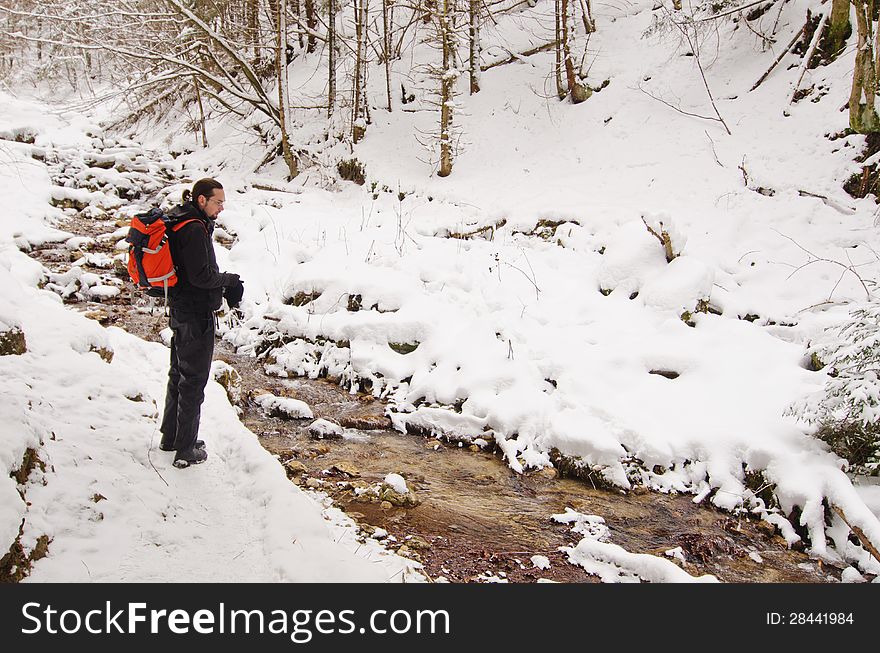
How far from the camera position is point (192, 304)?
12.5 ft

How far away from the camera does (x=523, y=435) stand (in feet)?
17.5

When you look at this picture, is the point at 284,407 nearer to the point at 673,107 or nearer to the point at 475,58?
the point at 673,107

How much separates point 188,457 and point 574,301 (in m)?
5.18

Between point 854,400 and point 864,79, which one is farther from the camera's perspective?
point 864,79

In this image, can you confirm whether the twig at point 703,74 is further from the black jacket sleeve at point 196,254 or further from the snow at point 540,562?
the black jacket sleeve at point 196,254

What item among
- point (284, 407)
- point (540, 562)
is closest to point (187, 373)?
point (284, 407)

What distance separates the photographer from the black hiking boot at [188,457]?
3.97 m

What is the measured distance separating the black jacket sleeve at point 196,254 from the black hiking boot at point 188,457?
1233 mm

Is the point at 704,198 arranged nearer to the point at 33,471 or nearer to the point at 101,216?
the point at 33,471

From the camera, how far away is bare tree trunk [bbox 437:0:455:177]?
12.9 metres

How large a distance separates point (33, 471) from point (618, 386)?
16.4ft

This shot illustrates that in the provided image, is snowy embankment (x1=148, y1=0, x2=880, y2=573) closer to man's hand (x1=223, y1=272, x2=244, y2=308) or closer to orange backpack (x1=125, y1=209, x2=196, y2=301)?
man's hand (x1=223, y1=272, x2=244, y2=308)

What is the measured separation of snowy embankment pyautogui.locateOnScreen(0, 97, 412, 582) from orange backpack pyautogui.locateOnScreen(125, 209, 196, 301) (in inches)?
43.3

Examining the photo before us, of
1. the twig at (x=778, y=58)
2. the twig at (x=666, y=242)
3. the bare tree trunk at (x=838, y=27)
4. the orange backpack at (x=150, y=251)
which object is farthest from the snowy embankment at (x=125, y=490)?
the bare tree trunk at (x=838, y=27)
